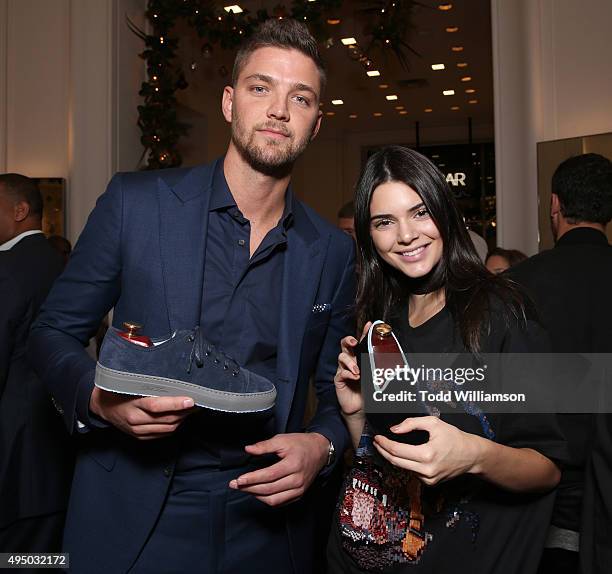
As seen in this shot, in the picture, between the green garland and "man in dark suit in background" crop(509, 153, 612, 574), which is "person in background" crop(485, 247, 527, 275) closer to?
"man in dark suit in background" crop(509, 153, 612, 574)

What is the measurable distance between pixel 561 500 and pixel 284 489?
1.02m

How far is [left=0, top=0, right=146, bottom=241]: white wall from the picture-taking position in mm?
5426

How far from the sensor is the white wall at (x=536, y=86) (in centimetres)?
445

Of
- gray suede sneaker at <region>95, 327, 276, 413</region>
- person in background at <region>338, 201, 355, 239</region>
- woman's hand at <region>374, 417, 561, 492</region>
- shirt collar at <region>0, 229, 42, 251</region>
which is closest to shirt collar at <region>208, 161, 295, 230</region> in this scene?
gray suede sneaker at <region>95, 327, 276, 413</region>

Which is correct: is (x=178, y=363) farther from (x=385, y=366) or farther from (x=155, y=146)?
(x=155, y=146)

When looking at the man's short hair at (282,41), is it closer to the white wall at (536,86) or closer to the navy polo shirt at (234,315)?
the navy polo shirt at (234,315)

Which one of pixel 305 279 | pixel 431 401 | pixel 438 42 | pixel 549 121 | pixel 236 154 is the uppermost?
pixel 438 42

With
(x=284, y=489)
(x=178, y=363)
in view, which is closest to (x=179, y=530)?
(x=284, y=489)

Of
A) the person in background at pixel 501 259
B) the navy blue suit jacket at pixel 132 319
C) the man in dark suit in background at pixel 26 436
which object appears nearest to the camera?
the navy blue suit jacket at pixel 132 319

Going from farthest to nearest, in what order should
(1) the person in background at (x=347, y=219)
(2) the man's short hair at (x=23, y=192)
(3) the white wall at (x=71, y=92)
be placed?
(3) the white wall at (x=71, y=92), (1) the person in background at (x=347, y=219), (2) the man's short hair at (x=23, y=192)

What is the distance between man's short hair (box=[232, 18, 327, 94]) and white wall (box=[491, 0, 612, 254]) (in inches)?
125

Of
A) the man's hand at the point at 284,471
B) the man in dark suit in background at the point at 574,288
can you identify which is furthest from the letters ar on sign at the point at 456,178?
the man's hand at the point at 284,471

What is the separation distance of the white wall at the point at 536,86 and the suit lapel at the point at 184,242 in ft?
11.4

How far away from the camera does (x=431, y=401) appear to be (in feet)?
4.86
